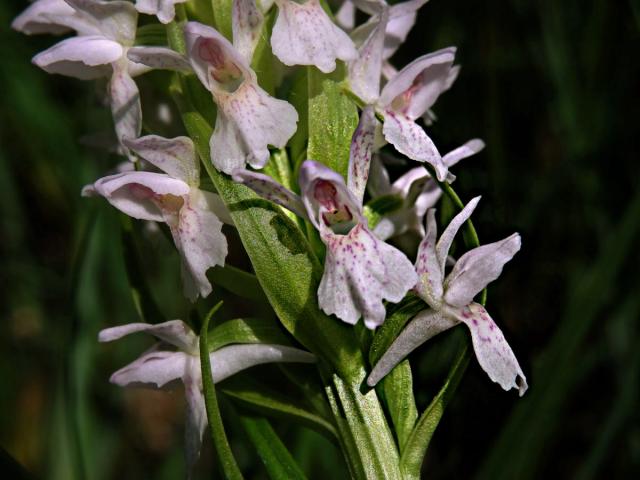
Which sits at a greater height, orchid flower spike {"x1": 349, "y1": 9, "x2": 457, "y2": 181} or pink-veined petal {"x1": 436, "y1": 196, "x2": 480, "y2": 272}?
orchid flower spike {"x1": 349, "y1": 9, "x2": 457, "y2": 181}

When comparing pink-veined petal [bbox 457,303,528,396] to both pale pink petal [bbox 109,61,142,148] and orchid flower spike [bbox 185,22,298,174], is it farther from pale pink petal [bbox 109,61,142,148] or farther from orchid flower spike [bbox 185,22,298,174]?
pale pink petal [bbox 109,61,142,148]

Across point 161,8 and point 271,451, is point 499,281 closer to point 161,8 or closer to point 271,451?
point 271,451

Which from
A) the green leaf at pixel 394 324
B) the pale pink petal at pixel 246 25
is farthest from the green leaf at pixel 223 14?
the green leaf at pixel 394 324

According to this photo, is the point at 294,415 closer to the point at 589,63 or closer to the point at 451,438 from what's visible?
the point at 451,438

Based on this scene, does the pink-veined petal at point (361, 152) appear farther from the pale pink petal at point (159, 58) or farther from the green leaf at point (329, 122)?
the pale pink petal at point (159, 58)

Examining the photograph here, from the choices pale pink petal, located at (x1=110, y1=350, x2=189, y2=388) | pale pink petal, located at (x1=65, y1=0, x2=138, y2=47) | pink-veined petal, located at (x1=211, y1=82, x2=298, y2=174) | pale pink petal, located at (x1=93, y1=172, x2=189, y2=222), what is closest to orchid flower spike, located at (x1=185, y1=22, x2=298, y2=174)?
pink-veined petal, located at (x1=211, y1=82, x2=298, y2=174)

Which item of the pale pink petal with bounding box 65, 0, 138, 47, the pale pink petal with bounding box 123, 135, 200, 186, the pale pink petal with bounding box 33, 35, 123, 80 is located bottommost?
the pale pink petal with bounding box 123, 135, 200, 186
